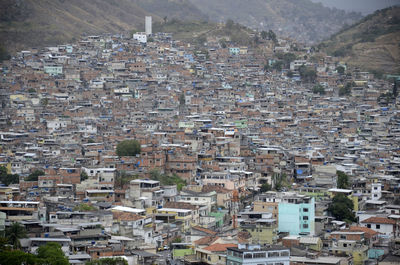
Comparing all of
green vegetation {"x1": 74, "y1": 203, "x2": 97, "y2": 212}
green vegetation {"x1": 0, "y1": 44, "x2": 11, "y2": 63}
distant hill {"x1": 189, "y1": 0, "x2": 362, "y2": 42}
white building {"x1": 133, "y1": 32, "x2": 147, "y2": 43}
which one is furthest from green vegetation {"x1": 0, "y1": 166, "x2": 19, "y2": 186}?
distant hill {"x1": 189, "y1": 0, "x2": 362, "y2": 42}

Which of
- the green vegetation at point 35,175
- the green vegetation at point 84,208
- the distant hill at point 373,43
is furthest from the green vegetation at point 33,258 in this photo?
the distant hill at point 373,43

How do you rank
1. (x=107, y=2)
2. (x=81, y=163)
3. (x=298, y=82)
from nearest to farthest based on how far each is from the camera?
1. (x=81, y=163)
2. (x=298, y=82)
3. (x=107, y=2)

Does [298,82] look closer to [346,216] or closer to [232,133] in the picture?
[232,133]

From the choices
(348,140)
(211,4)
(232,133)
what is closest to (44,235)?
(232,133)

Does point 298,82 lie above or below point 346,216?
above

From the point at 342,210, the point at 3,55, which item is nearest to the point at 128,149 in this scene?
the point at 342,210
